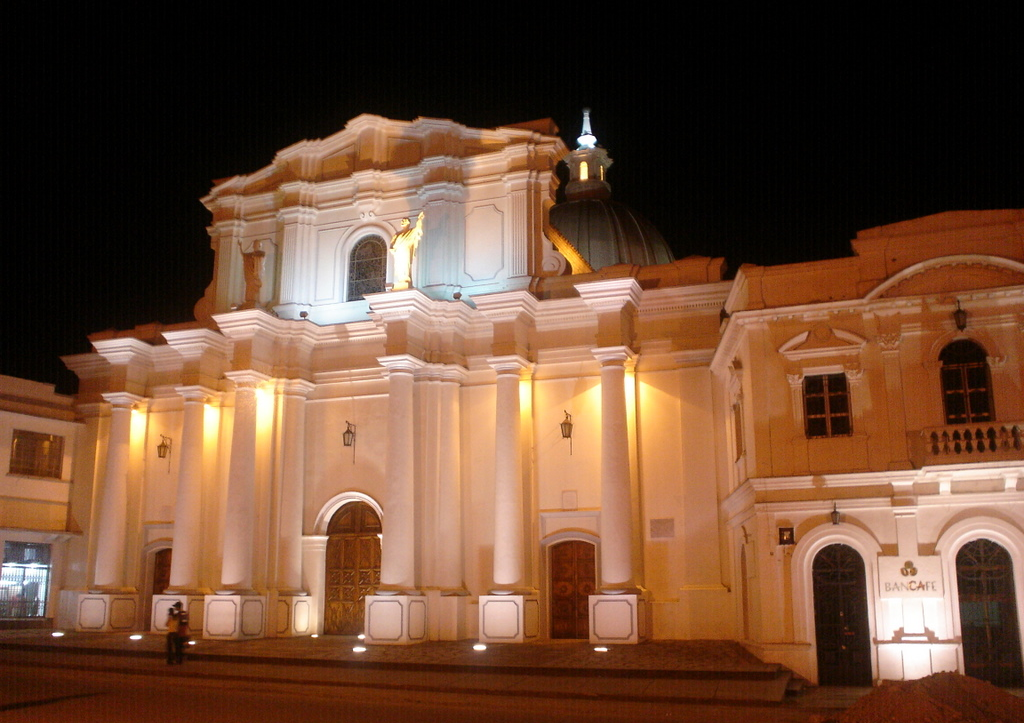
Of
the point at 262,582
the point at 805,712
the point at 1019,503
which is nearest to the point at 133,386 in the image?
the point at 262,582

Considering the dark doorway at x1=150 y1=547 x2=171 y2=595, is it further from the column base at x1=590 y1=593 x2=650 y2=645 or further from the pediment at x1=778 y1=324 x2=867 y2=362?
the pediment at x1=778 y1=324 x2=867 y2=362

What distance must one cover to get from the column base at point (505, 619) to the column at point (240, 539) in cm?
578

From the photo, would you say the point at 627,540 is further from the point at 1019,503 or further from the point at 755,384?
the point at 1019,503

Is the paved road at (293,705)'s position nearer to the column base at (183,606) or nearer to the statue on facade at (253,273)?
the column base at (183,606)

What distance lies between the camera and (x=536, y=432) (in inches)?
908

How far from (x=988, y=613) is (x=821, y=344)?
5.07 m

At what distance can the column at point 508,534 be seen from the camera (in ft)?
68.8

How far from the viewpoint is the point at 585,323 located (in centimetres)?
2286

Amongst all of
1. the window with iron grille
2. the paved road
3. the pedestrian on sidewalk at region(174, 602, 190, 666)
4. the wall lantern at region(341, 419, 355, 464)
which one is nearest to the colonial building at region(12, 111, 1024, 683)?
the wall lantern at region(341, 419, 355, 464)

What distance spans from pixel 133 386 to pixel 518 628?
12601mm

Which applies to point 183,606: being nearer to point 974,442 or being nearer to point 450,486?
point 450,486

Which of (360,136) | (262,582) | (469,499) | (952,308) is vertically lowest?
(262,582)

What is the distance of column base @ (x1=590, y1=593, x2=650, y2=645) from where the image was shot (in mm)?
20047

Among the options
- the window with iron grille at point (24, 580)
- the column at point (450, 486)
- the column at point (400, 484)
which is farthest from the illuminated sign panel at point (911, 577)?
the window with iron grille at point (24, 580)
